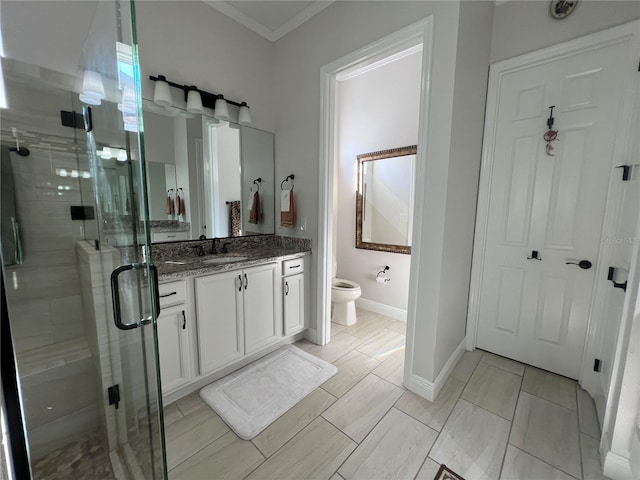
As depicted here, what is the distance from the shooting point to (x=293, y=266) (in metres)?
2.28

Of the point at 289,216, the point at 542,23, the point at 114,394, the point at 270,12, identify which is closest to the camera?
the point at 114,394

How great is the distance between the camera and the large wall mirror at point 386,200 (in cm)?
276

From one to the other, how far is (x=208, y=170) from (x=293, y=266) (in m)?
1.13

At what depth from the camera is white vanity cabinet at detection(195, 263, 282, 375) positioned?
1.74 metres

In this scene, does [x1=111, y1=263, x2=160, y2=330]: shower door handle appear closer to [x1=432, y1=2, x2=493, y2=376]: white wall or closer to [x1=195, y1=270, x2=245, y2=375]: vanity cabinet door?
[x1=195, y1=270, x2=245, y2=375]: vanity cabinet door

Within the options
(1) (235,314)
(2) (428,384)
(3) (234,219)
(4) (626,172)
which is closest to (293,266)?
(1) (235,314)

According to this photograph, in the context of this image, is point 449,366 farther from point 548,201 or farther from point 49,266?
point 49,266

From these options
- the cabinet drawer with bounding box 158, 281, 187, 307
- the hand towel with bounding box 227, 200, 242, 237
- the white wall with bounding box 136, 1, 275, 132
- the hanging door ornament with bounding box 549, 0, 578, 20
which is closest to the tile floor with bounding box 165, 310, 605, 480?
the cabinet drawer with bounding box 158, 281, 187, 307

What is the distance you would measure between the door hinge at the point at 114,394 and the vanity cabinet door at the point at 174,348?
261 mm

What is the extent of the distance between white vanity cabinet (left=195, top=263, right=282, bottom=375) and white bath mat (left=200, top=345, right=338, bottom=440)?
145 millimetres

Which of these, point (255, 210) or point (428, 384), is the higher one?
point (255, 210)

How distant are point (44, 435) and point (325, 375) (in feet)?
5.29

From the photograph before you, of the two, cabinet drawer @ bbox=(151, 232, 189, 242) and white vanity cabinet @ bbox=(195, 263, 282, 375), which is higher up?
cabinet drawer @ bbox=(151, 232, 189, 242)

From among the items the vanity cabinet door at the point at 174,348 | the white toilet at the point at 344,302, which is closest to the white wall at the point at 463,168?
the white toilet at the point at 344,302
